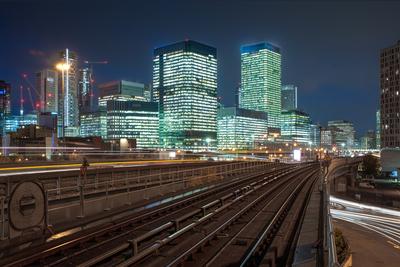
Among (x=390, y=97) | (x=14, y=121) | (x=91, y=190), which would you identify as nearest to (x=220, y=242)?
(x=91, y=190)

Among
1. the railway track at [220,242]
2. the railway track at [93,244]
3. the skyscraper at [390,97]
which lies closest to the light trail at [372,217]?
the railway track at [220,242]

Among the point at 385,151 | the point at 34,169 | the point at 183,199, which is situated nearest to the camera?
the point at 183,199

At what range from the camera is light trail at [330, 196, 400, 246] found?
39875mm

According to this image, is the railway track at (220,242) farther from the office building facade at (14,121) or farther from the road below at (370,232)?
the office building facade at (14,121)

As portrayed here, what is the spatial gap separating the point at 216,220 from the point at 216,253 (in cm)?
487

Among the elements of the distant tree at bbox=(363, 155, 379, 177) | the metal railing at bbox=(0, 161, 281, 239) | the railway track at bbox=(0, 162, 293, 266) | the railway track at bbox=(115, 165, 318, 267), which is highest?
the metal railing at bbox=(0, 161, 281, 239)

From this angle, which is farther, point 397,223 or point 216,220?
point 397,223

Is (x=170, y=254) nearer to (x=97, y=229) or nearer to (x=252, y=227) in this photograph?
(x=97, y=229)

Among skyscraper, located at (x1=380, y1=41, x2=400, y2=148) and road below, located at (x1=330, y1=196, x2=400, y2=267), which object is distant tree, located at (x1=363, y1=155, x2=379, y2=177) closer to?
skyscraper, located at (x1=380, y1=41, x2=400, y2=148)

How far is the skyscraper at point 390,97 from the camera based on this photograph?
551ft

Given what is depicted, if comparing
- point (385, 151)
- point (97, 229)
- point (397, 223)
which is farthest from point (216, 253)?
point (385, 151)

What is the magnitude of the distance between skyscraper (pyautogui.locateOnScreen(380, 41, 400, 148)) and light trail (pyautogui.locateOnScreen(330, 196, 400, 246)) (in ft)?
407

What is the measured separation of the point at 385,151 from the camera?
11256cm

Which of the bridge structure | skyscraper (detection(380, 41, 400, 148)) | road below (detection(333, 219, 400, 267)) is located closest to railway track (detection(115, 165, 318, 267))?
the bridge structure
